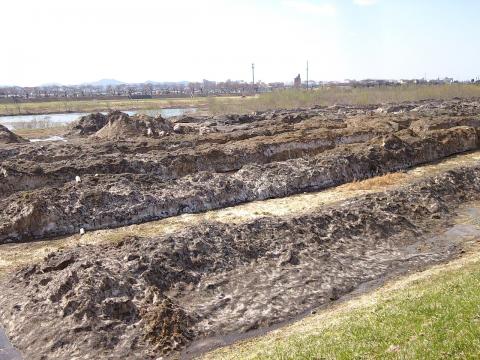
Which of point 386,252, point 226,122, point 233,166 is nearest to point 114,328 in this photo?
point 386,252

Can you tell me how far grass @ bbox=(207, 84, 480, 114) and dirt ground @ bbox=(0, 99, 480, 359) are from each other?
42.2 m

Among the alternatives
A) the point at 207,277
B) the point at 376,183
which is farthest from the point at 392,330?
the point at 376,183

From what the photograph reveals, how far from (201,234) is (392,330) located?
802 centimetres

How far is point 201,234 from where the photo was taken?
50.0 feet

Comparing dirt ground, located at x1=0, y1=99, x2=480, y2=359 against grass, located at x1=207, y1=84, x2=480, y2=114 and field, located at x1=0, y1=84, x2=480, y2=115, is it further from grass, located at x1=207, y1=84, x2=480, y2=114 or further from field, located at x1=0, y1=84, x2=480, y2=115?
field, located at x1=0, y1=84, x2=480, y2=115

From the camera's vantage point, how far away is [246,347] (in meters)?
10.4

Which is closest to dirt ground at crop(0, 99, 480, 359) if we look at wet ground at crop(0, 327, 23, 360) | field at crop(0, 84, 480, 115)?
wet ground at crop(0, 327, 23, 360)

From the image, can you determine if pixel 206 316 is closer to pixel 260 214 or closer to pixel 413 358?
pixel 413 358

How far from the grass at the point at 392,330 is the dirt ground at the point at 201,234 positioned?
140 cm

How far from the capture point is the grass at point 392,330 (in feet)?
23.8

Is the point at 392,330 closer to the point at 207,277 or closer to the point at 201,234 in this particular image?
the point at 207,277

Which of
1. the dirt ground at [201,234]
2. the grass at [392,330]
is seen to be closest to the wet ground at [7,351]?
the dirt ground at [201,234]

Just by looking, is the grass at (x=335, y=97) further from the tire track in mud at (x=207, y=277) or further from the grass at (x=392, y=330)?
the grass at (x=392, y=330)

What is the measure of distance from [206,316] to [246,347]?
1.82m
